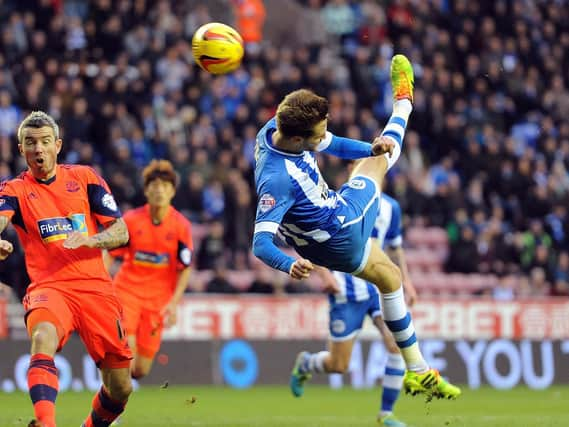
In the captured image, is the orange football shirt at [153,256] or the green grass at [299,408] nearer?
the green grass at [299,408]

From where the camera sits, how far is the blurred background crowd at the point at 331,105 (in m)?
21.0

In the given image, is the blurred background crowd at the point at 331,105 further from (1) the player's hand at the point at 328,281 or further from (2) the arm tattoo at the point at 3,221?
(2) the arm tattoo at the point at 3,221

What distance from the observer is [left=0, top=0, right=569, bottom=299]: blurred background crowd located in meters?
21.0

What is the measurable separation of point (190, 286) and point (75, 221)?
11.0 m

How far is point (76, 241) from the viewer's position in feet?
28.5

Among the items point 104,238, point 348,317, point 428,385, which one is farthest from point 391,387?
point 104,238

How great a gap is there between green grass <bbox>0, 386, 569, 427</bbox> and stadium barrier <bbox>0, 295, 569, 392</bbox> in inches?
21.9

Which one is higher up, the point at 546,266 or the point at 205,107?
the point at 205,107

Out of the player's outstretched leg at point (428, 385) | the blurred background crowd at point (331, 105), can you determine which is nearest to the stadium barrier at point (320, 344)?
the blurred background crowd at point (331, 105)

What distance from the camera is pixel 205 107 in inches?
909

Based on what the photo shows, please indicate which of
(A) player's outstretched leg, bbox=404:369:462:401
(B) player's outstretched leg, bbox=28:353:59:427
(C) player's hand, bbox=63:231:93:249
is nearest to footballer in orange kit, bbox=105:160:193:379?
(A) player's outstretched leg, bbox=404:369:462:401

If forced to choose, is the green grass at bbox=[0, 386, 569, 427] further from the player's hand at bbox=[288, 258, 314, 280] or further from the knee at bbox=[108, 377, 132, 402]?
the player's hand at bbox=[288, 258, 314, 280]

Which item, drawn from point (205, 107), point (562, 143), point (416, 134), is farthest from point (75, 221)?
point (562, 143)

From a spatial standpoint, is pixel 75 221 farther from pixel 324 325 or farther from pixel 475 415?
pixel 324 325
